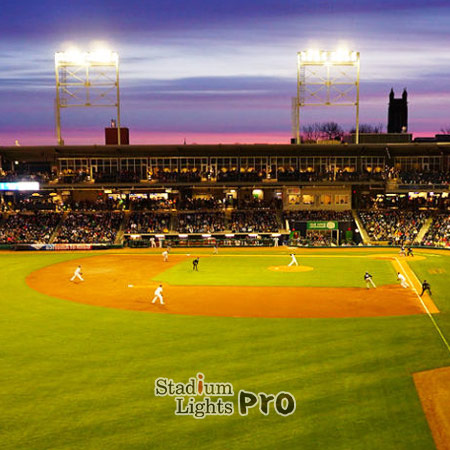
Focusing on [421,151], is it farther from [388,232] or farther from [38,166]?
[38,166]

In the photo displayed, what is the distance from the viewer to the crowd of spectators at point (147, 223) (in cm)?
5884

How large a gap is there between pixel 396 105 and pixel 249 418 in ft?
525

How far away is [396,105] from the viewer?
6127 inches

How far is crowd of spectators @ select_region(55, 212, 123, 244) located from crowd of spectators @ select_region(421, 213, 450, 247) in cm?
3722

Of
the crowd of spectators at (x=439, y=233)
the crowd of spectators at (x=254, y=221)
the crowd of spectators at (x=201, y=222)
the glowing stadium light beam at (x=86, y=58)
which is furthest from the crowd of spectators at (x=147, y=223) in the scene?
the crowd of spectators at (x=439, y=233)

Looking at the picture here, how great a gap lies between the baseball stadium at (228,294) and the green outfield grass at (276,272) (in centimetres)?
24

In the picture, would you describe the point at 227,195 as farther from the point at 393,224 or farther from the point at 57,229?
the point at 57,229

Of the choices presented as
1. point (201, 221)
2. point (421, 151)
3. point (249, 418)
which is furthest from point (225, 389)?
point (421, 151)

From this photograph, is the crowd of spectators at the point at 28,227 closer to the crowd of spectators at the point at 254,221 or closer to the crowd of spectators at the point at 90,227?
the crowd of spectators at the point at 90,227

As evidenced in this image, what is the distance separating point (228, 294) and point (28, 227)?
1556 inches

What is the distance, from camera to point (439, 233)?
5384 centimetres

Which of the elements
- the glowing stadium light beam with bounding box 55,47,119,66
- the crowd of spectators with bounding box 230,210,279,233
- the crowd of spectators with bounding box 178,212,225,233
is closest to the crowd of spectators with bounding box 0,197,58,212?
the crowd of spectators with bounding box 178,212,225,233

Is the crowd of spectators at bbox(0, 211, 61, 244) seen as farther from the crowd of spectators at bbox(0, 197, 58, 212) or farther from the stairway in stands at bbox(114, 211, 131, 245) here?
the stairway in stands at bbox(114, 211, 131, 245)

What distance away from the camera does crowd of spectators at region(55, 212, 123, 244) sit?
5694cm
